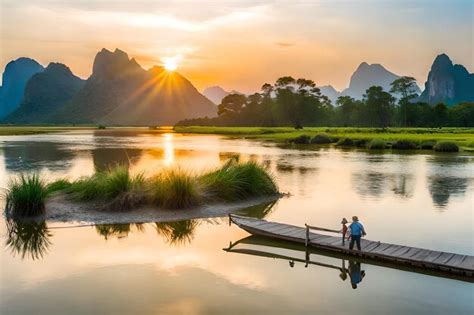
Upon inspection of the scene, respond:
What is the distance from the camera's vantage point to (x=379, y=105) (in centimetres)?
12712

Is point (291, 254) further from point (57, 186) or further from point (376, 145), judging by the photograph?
point (376, 145)

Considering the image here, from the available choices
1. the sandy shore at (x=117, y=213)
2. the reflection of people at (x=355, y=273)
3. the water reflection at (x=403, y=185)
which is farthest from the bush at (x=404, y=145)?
the reflection of people at (x=355, y=273)

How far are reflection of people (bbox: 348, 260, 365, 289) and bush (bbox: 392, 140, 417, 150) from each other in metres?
54.6

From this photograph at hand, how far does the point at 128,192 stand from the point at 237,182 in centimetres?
567

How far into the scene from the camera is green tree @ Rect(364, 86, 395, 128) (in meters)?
126

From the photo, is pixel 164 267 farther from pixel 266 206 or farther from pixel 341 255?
pixel 266 206

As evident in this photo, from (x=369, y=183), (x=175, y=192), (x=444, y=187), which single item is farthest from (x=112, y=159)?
(x=444, y=187)

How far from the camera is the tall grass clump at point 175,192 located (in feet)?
74.2

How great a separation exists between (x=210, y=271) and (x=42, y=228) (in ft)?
28.0

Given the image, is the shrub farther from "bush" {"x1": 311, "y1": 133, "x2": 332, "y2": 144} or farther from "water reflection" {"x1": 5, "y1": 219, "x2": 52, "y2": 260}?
"bush" {"x1": 311, "y1": 133, "x2": 332, "y2": 144}

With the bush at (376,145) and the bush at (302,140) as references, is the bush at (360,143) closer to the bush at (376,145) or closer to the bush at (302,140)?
the bush at (376,145)

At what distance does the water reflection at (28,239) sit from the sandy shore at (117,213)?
95 centimetres

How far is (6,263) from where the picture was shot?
611 inches

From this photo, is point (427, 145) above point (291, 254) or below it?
above
